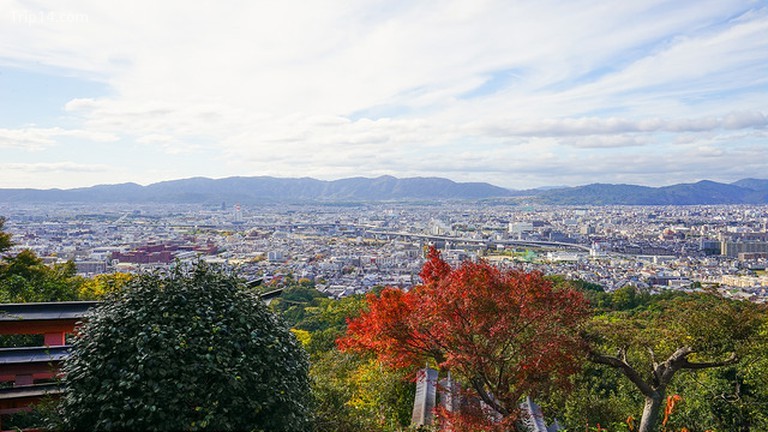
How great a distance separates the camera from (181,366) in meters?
2.69

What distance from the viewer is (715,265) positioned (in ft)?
139

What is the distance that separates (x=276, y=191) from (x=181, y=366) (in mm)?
141019

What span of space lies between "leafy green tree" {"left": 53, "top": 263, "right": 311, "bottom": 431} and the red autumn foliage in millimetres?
1446

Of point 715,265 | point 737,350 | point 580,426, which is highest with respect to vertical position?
point 737,350

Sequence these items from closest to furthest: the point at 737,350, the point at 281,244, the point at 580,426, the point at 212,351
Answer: the point at 212,351 < the point at 737,350 < the point at 580,426 < the point at 281,244

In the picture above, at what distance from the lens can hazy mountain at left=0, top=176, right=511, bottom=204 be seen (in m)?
103

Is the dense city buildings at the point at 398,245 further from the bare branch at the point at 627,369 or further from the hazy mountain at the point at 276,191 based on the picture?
the hazy mountain at the point at 276,191

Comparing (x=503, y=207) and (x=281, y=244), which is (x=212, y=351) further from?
(x=503, y=207)

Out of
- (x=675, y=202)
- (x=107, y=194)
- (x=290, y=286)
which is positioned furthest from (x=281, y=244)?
(x=675, y=202)

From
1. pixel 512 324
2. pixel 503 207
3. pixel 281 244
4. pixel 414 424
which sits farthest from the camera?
pixel 503 207

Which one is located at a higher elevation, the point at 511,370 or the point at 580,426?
the point at 511,370

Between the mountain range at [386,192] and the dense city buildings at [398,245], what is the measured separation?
31140 mm

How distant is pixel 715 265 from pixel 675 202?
9661cm

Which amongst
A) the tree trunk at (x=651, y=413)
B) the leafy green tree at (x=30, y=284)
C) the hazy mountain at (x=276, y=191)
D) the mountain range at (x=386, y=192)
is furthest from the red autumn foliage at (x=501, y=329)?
the mountain range at (x=386, y=192)
